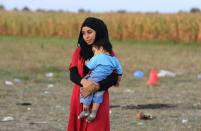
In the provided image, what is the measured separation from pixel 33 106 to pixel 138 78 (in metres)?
7.06

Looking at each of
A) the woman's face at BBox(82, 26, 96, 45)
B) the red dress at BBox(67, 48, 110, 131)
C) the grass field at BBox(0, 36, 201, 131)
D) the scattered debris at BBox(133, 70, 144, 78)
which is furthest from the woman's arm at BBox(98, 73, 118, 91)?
the scattered debris at BBox(133, 70, 144, 78)

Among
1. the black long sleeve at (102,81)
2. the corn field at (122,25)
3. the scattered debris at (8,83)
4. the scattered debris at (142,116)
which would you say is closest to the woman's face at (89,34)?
the black long sleeve at (102,81)

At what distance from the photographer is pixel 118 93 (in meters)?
16.0

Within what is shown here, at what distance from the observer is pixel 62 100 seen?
1447 cm

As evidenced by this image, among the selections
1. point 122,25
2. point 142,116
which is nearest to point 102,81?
point 142,116

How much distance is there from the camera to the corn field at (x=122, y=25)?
39.1 metres

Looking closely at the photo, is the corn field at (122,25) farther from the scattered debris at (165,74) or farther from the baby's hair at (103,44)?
the baby's hair at (103,44)

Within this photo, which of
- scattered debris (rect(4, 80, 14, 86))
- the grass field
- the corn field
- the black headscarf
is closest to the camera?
the black headscarf

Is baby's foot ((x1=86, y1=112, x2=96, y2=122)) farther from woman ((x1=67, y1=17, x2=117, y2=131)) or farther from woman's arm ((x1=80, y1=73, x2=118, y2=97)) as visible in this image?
woman's arm ((x1=80, y1=73, x2=118, y2=97))

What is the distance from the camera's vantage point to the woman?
7.01 metres

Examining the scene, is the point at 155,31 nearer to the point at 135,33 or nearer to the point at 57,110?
the point at 135,33

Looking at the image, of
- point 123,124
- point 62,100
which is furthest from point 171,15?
point 123,124

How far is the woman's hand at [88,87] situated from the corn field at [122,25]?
31400mm

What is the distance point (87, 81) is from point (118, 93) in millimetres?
9068
